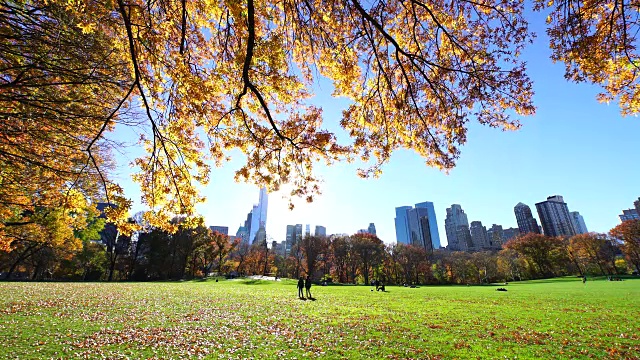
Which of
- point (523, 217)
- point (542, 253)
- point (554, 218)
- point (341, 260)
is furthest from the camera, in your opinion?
point (523, 217)

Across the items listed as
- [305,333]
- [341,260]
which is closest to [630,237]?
[341,260]

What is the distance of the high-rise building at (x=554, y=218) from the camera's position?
138750 millimetres

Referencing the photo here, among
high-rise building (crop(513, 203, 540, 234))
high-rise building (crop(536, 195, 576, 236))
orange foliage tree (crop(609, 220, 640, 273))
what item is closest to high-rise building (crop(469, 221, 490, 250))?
high-rise building (crop(513, 203, 540, 234))

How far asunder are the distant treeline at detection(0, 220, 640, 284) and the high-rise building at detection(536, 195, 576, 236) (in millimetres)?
88602

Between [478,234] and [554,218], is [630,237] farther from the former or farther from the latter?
[554,218]

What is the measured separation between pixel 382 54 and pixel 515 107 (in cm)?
324

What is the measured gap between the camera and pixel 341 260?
60.5 meters

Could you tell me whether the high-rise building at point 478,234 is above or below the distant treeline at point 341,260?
above

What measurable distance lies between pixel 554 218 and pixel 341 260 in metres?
154

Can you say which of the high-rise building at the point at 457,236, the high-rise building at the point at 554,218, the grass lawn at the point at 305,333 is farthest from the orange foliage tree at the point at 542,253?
the high-rise building at the point at 554,218

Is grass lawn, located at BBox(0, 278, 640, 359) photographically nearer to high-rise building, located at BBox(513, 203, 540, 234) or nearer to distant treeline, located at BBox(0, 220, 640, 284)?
distant treeline, located at BBox(0, 220, 640, 284)

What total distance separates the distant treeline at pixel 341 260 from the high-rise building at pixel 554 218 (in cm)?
8860

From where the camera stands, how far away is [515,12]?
5078mm

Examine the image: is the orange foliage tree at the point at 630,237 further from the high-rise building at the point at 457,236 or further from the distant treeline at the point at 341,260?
the high-rise building at the point at 457,236
